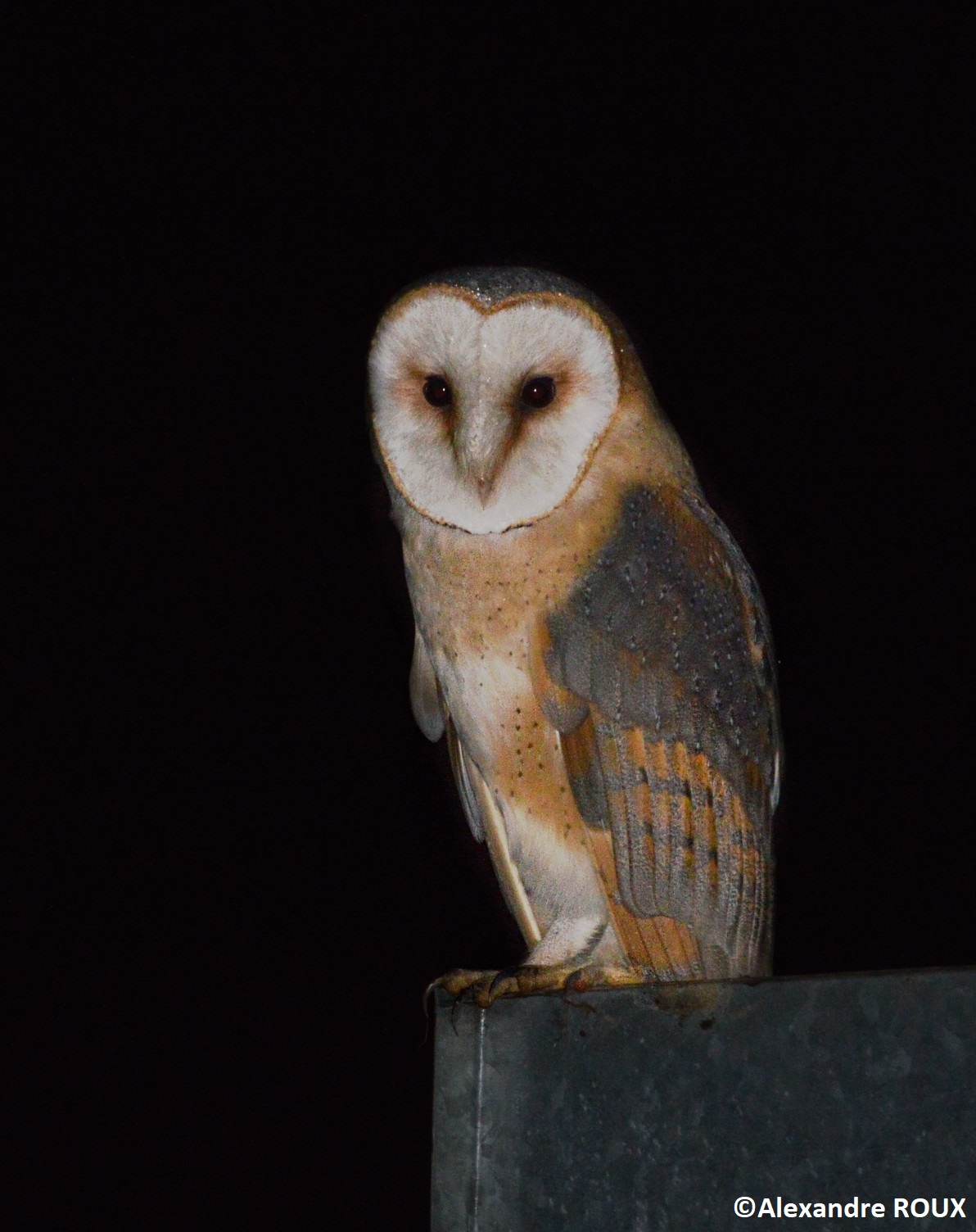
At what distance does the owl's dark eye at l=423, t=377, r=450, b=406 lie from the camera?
1438 mm

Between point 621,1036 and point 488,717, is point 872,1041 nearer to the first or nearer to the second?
point 621,1036

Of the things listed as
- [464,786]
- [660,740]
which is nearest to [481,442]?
[660,740]

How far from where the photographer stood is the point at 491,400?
139 centimetres

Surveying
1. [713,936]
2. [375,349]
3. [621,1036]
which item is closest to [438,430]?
[375,349]

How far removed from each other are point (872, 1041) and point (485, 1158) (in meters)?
0.28

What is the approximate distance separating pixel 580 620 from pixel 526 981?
0.35m

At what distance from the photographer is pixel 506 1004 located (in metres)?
1.04

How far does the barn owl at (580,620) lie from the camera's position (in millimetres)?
1428

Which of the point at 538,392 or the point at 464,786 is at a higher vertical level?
the point at 538,392

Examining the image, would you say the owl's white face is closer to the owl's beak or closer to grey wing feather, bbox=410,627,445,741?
the owl's beak

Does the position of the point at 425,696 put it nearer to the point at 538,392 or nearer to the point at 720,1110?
the point at 538,392

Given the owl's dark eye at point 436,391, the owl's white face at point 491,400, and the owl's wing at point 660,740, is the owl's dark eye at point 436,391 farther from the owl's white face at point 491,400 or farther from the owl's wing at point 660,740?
the owl's wing at point 660,740

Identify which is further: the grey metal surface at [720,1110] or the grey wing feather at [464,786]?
the grey wing feather at [464,786]

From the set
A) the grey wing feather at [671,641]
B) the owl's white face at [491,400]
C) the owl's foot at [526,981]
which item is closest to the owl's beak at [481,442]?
the owl's white face at [491,400]
